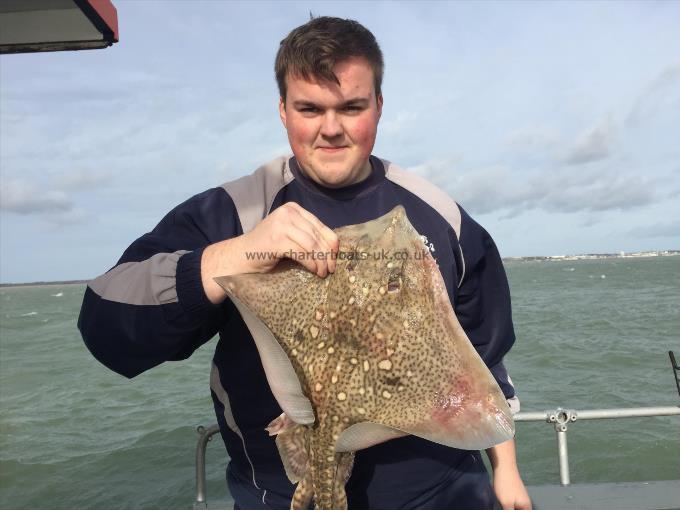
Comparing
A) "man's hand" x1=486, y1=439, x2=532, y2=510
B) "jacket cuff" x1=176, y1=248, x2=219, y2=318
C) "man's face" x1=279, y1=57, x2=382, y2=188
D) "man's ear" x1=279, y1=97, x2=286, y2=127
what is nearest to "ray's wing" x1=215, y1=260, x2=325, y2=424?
"jacket cuff" x1=176, y1=248, x2=219, y2=318

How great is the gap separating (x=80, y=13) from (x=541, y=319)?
3204 centimetres

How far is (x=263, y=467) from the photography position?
2279 mm

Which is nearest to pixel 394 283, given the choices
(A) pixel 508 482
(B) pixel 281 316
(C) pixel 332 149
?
(B) pixel 281 316

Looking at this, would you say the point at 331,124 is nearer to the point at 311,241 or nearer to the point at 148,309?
the point at 311,241

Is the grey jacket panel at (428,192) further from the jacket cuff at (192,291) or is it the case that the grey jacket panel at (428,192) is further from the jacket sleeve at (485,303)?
the jacket cuff at (192,291)

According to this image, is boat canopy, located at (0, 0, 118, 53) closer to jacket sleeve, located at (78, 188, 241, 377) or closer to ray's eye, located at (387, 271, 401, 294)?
jacket sleeve, located at (78, 188, 241, 377)

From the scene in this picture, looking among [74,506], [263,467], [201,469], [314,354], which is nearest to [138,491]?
[74,506]

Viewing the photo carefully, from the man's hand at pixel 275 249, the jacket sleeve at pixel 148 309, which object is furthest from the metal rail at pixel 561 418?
the man's hand at pixel 275 249

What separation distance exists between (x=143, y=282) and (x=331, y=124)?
926 millimetres

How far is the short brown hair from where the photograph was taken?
2.16 metres

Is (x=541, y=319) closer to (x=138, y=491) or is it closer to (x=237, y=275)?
(x=138, y=491)

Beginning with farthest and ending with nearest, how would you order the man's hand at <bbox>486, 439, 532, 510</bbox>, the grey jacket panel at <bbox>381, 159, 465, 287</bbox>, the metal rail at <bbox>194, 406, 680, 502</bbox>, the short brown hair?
the metal rail at <bbox>194, 406, 680, 502</bbox> < the man's hand at <bbox>486, 439, 532, 510</bbox> < the grey jacket panel at <bbox>381, 159, 465, 287</bbox> < the short brown hair

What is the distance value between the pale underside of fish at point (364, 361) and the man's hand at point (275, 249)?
5 cm

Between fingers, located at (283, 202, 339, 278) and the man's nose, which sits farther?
the man's nose
